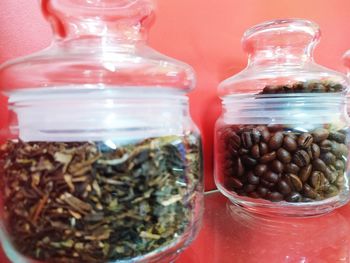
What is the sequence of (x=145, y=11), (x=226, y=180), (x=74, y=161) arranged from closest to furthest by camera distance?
1. (x=74, y=161)
2. (x=145, y=11)
3. (x=226, y=180)

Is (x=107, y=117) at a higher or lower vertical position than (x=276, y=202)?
higher

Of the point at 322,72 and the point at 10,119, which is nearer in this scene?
the point at 10,119

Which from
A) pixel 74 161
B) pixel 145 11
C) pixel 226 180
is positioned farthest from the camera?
pixel 226 180

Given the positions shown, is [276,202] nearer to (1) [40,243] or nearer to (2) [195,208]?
(2) [195,208]

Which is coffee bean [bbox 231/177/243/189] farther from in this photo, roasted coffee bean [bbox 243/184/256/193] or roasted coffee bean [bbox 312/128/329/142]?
roasted coffee bean [bbox 312/128/329/142]

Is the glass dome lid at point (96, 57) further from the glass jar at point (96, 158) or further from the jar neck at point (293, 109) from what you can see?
the jar neck at point (293, 109)

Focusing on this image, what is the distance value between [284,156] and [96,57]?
1.01 ft

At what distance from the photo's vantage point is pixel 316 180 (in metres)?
0.46

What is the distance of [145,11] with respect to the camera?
1.38 ft

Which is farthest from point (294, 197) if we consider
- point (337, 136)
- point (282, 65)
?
point (282, 65)

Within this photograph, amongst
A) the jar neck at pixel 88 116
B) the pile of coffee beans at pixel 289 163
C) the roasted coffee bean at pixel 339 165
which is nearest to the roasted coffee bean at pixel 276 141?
the pile of coffee beans at pixel 289 163

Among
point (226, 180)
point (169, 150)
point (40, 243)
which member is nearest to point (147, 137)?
point (169, 150)

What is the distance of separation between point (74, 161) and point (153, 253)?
0.41 ft

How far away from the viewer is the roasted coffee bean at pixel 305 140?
46cm
